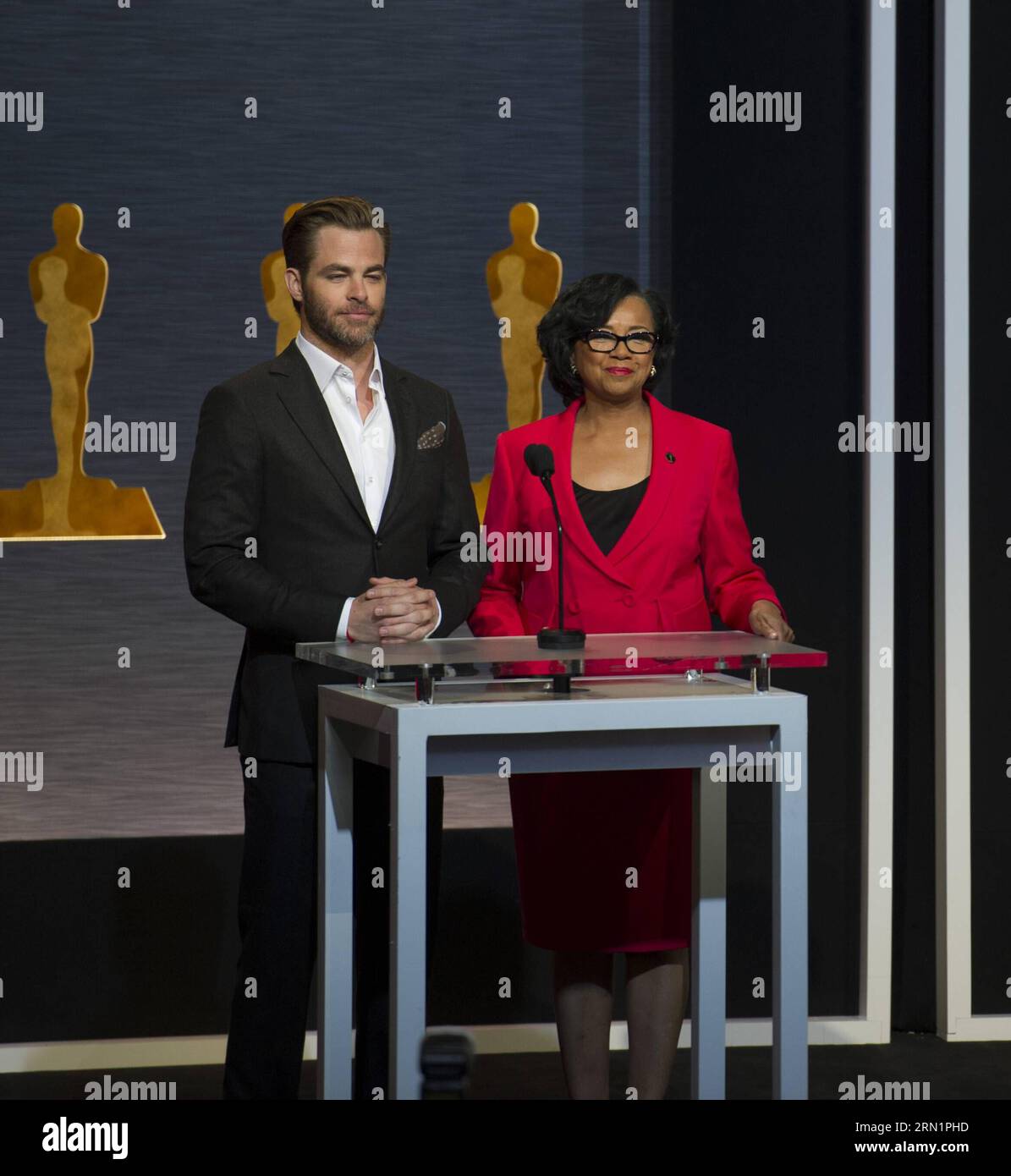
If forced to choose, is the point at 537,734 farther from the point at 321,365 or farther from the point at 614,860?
the point at 321,365

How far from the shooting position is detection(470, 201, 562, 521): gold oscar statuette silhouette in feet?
14.6

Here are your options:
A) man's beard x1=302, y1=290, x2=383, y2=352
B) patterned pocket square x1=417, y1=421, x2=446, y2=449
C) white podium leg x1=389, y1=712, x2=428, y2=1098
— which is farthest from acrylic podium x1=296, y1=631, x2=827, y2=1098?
man's beard x1=302, y1=290, x2=383, y2=352

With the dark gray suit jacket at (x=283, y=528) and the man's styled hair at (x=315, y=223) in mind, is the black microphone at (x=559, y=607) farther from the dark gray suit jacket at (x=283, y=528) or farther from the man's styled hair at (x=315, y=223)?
the man's styled hair at (x=315, y=223)

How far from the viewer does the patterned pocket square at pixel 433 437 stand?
3.08 m

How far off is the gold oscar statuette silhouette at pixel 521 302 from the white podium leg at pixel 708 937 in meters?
1.71

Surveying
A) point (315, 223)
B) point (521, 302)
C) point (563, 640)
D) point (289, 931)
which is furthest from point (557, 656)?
point (521, 302)

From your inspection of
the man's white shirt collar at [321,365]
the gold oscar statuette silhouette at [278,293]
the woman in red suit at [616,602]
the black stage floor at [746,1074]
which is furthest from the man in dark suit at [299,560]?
the gold oscar statuette silhouette at [278,293]

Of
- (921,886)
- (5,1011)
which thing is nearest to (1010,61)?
(921,886)

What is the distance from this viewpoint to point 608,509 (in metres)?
3.16

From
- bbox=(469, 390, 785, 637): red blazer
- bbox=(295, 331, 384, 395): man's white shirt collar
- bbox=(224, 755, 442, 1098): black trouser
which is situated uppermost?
bbox=(295, 331, 384, 395): man's white shirt collar

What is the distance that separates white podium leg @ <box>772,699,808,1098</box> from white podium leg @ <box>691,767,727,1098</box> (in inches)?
9.9

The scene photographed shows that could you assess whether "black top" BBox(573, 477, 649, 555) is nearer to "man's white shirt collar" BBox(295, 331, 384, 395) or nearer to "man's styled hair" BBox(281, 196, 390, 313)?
"man's white shirt collar" BBox(295, 331, 384, 395)

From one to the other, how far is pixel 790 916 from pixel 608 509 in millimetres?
877

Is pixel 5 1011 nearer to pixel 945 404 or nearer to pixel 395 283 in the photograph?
pixel 395 283
